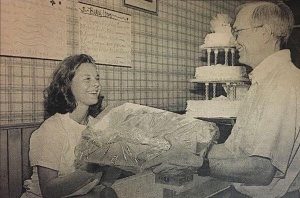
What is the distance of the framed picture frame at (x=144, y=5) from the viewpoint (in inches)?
41.4

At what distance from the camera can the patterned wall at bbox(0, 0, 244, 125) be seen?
2.60 feet

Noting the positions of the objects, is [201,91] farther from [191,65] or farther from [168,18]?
[168,18]

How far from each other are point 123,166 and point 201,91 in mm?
634

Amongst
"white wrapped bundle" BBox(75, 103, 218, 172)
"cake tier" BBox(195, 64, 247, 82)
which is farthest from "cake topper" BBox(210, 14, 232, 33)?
"white wrapped bundle" BBox(75, 103, 218, 172)

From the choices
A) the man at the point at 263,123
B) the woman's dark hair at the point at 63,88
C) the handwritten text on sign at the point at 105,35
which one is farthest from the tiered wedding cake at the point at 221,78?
the woman's dark hair at the point at 63,88

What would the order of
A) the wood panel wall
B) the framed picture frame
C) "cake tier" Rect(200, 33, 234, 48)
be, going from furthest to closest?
"cake tier" Rect(200, 33, 234, 48) → the framed picture frame → the wood panel wall

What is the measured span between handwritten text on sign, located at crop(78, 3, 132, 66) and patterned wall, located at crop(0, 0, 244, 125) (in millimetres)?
25

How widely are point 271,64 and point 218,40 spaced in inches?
14.1

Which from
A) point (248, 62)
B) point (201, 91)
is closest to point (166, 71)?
point (201, 91)

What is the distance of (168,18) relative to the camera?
48.1 inches

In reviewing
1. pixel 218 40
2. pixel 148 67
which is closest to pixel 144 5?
pixel 148 67

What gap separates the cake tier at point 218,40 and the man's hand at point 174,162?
1.79ft

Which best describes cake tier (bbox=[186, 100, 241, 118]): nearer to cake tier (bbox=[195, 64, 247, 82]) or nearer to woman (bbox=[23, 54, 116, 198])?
cake tier (bbox=[195, 64, 247, 82])

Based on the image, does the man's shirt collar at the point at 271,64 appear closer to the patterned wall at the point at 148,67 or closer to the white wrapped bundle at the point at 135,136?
the white wrapped bundle at the point at 135,136
